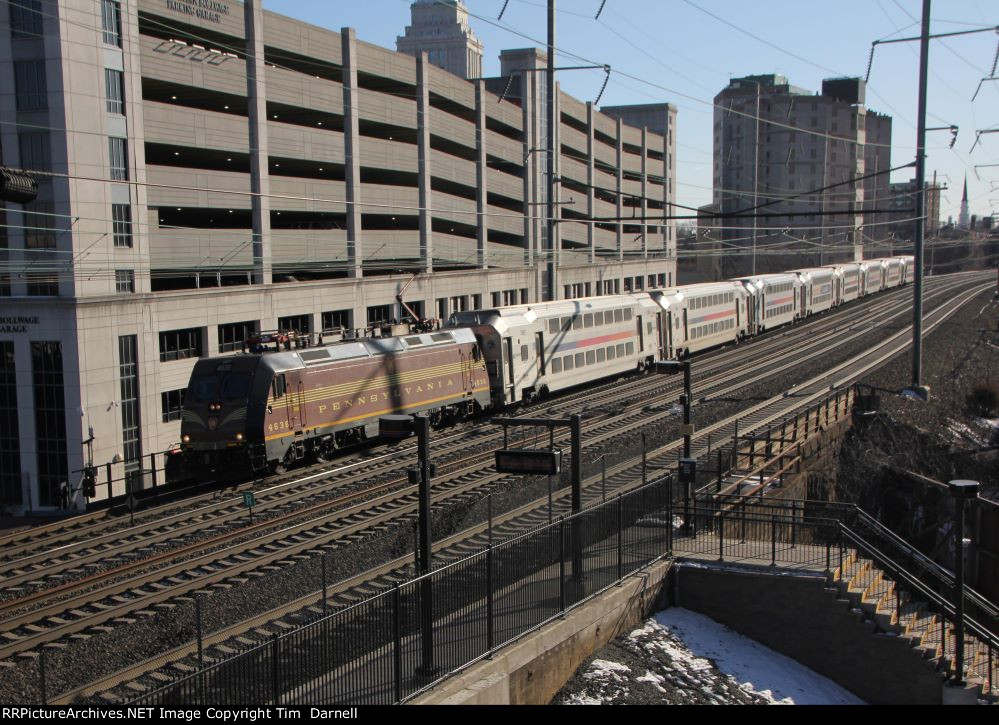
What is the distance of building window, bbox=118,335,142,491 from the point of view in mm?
28578

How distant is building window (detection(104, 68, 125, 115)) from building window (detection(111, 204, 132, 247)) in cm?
294

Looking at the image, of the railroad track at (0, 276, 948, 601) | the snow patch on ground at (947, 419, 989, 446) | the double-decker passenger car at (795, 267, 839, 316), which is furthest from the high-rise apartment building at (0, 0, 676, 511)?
the double-decker passenger car at (795, 267, 839, 316)

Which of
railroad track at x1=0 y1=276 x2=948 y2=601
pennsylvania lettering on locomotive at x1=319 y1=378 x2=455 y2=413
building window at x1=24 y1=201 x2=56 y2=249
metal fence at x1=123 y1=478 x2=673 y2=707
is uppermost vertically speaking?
building window at x1=24 y1=201 x2=56 y2=249

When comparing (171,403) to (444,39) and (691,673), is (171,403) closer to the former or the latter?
(691,673)

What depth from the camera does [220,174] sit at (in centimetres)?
3419

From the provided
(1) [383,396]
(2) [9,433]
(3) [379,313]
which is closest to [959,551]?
(1) [383,396]

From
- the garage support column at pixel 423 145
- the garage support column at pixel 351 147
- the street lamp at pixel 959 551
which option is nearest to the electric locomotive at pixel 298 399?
the garage support column at pixel 351 147

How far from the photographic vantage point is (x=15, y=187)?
11227 millimetres

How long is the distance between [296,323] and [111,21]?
12834 mm

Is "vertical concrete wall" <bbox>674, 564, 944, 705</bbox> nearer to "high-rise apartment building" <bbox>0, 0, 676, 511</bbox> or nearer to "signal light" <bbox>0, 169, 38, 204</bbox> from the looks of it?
"high-rise apartment building" <bbox>0, 0, 676, 511</bbox>

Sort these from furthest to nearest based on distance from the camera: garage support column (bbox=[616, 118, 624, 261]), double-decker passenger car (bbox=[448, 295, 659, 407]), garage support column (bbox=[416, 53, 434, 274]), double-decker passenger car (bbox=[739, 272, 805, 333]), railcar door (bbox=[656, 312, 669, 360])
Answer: garage support column (bbox=[616, 118, 624, 261]) < double-decker passenger car (bbox=[739, 272, 805, 333]) < garage support column (bbox=[416, 53, 434, 274]) < railcar door (bbox=[656, 312, 669, 360]) < double-decker passenger car (bbox=[448, 295, 659, 407])

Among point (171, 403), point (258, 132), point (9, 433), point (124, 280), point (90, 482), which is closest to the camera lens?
point (90, 482)

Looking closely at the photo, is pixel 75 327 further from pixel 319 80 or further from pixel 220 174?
pixel 319 80

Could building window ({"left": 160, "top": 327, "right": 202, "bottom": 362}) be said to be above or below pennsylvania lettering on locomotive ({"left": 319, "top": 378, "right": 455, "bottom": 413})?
above
